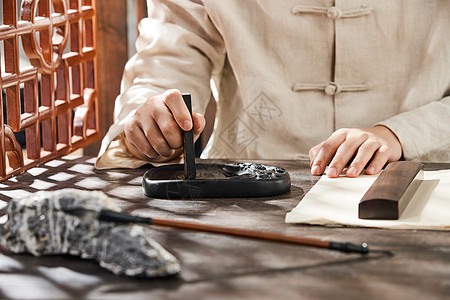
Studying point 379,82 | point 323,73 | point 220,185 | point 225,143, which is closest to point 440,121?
point 379,82

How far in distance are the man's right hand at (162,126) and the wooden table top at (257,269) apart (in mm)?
222

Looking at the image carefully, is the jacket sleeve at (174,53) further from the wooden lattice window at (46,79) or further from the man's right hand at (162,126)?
the man's right hand at (162,126)

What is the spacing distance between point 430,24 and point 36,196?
1.10 metres

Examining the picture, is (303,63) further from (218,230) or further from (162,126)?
(218,230)

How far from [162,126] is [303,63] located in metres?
0.54

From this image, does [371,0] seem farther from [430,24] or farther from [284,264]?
[284,264]

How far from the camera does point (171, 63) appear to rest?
1.51m

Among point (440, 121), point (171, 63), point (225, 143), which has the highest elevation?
point (171, 63)

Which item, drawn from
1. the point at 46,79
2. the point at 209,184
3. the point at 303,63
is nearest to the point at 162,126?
the point at 209,184

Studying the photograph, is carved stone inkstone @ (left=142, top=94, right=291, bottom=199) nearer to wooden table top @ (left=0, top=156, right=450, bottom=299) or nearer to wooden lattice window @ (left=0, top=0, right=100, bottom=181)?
wooden table top @ (left=0, top=156, right=450, bottom=299)

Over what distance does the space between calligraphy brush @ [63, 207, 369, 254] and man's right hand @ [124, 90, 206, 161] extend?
31 cm

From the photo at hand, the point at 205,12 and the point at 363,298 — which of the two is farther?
the point at 205,12

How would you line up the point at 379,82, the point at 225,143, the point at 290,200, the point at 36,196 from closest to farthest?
the point at 36,196, the point at 290,200, the point at 379,82, the point at 225,143

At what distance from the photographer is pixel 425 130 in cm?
138
